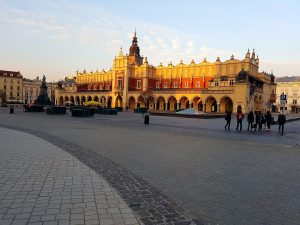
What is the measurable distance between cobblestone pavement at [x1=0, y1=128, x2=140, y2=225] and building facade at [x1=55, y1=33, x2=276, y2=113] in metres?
41.8

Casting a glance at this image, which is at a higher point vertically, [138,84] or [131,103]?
[138,84]

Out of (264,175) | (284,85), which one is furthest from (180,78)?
(264,175)

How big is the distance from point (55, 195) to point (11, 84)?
110 metres

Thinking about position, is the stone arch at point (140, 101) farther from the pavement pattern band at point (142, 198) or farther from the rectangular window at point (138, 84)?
the pavement pattern band at point (142, 198)

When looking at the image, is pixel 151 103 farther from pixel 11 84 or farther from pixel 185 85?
pixel 11 84

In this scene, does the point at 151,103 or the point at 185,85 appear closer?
the point at 185,85

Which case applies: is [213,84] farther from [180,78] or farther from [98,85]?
[98,85]

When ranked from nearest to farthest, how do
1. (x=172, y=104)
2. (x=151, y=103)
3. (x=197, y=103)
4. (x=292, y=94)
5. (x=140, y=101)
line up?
(x=197, y=103) → (x=172, y=104) → (x=151, y=103) → (x=140, y=101) → (x=292, y=94)

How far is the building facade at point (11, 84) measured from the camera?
97.2 meters

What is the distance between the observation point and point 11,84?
328 feet

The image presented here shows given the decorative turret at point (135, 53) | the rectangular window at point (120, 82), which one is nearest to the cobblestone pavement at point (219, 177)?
the rectangular window at point (120, 82)

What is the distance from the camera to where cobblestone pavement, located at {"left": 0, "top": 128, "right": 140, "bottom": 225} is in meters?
4.07

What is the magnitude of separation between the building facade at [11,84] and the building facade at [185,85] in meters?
34.4

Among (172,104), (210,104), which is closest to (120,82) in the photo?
(172,104)
